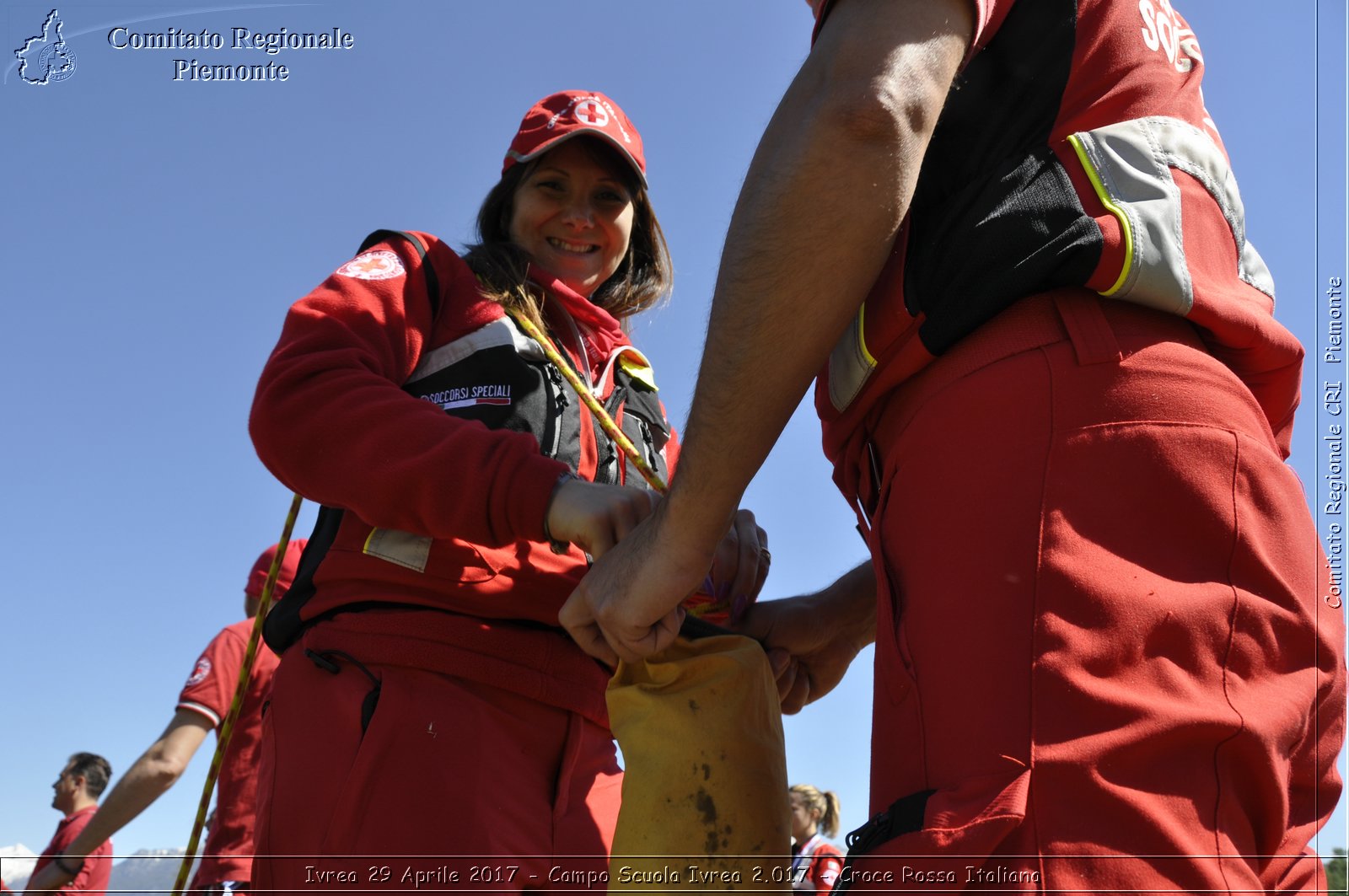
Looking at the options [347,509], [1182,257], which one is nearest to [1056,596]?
[1182,257]

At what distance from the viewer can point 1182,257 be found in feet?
5.94

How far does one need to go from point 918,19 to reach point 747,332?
0.52 m

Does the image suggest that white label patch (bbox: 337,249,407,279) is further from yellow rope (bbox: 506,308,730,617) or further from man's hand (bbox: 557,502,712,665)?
man's hand (bbox: 557,502,712,665)

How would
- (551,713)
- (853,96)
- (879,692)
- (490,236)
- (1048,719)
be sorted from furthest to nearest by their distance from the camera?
(490,236)
(551,713)
(879,692)
(853,96)
(1048,719)

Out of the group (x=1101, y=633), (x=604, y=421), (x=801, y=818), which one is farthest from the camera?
(x=801, y=818)

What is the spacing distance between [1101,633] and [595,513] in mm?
1056

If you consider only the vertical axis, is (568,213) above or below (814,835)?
above

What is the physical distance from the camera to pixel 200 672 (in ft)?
20.0

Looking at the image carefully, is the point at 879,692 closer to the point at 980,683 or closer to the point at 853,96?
the point at 980,683

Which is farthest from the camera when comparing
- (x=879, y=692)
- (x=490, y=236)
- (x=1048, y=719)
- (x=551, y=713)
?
(x=490, y=236)

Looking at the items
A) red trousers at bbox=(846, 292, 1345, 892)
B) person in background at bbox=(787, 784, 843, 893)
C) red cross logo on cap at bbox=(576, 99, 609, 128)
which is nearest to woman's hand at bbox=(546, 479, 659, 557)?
red trousers at bbox=(846, 292, 1345, 892)

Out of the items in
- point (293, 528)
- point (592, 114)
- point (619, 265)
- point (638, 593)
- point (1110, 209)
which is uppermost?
point (592, 114)

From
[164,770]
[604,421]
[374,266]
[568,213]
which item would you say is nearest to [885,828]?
[604,421]

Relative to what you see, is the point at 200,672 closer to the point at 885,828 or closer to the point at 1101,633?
the point at 885,828
